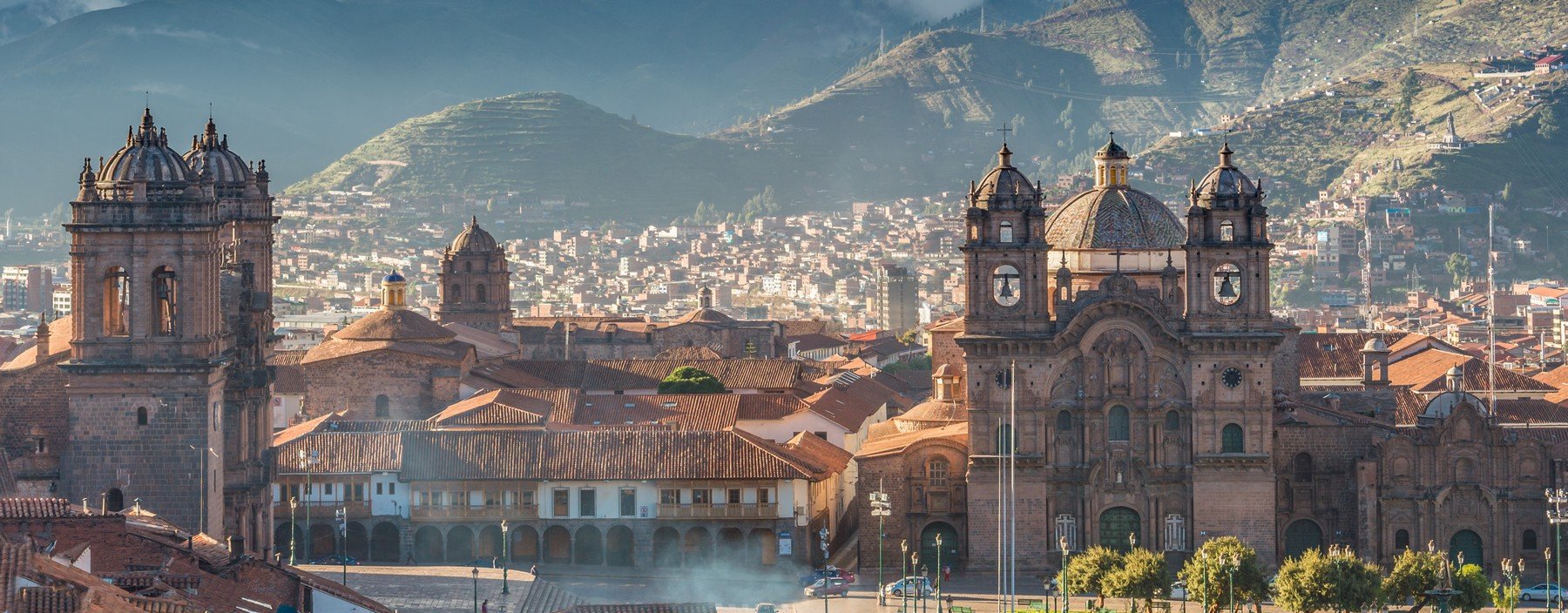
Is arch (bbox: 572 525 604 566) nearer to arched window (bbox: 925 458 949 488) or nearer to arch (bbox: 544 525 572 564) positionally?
arch (bbox: 544 525 572 564)

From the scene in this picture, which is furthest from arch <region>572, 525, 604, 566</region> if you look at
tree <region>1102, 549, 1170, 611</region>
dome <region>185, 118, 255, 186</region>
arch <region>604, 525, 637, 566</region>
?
tree <region>1102, 549, 1170, 611</region>

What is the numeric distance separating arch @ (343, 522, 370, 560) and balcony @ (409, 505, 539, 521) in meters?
1.40

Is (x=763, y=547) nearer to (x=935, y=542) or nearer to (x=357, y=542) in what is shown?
(x=935, y=542)

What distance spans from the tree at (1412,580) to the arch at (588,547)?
22.9 metres

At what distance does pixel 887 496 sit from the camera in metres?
85.9

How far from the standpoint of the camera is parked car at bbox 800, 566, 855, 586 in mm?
85250

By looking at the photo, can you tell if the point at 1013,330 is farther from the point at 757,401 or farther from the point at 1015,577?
the point at 757,401

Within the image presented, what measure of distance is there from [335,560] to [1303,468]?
26702 mm

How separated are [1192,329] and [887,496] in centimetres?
941

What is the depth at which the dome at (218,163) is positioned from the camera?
85125 mm

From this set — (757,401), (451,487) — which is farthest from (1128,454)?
(757,401)

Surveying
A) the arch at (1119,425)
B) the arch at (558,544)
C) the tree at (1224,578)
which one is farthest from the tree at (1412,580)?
the arch at (558,544)

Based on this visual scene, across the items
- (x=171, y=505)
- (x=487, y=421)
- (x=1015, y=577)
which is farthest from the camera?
(x=487, y=421)

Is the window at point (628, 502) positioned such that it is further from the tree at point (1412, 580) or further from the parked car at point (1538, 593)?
the parked car at point (1538, 593)
